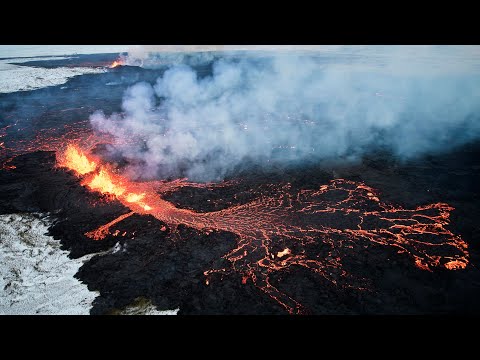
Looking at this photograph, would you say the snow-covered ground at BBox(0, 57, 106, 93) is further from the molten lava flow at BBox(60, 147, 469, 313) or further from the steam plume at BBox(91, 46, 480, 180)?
the molten lava flow at BBox(60, 147, 469, 313)

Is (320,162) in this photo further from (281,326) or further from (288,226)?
(281,326)

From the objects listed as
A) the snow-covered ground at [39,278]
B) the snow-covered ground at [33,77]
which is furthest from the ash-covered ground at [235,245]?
the snow-covered ground at [33,77]

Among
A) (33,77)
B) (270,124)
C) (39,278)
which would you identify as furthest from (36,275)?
(33,77)

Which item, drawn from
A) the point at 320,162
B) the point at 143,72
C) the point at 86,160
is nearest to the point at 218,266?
the point at 320,162

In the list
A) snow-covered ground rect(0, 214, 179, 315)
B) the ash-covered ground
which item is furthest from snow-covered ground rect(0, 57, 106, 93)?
snow-covered ground rect(0, 214, 179, 315)

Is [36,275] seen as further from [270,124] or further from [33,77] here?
[33,77]
